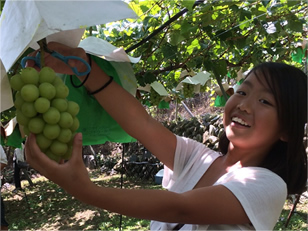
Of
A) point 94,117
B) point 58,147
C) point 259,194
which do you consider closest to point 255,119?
point 259,194

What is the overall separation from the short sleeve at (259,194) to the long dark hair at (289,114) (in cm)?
15

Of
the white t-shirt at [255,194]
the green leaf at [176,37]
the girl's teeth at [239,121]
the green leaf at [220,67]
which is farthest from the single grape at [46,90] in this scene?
the green leaf at [220,67]

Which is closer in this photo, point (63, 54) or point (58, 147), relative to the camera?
point (58, 147)

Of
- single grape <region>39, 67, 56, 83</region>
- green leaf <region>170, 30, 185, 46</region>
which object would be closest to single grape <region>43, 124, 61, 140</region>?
single grape <region>39, 67, 56, 83</region>

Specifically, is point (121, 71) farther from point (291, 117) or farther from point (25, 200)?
point (25, 200)

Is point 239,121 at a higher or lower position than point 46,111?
lower

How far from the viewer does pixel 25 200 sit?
6551 mm

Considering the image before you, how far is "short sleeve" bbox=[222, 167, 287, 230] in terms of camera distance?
837mm

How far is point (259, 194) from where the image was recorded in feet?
2.82

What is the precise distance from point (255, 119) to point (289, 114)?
12cm

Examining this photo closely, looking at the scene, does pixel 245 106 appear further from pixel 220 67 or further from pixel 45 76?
pixel 220 67

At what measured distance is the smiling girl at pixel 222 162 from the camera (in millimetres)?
745

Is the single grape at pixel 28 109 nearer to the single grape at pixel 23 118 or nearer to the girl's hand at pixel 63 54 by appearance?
the single grape at pixel 23 118

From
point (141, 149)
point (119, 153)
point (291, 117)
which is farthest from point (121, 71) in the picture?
point (119, 153)
